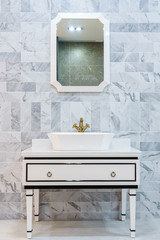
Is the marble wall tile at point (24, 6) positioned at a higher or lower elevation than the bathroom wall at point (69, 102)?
higher

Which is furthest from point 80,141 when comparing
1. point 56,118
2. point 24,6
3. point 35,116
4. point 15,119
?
point 24,6

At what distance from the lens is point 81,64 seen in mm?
2543

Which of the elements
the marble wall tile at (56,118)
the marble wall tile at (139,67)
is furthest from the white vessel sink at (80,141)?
the marble wall tile at (139,67)

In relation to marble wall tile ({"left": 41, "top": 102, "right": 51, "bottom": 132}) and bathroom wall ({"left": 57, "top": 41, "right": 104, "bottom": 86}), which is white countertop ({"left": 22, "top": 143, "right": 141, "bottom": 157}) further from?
bathroom wall ({"left": 57, "top": 41, "right": 104, "bottom": 86})

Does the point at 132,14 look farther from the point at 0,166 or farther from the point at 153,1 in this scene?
the point at 0,166

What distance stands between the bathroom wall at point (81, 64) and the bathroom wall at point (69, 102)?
5.0 inches

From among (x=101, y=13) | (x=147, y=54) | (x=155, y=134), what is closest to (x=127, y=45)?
(x=147, y=54)

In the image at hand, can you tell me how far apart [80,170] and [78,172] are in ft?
0.07

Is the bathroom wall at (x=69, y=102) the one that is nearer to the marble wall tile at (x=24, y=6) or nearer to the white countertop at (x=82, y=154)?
the marble wall tile at (x=24, y=6)

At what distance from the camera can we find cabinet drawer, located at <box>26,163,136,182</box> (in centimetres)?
199

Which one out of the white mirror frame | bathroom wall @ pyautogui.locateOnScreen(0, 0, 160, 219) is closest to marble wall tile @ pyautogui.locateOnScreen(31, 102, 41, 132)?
bathroom wall @ pyautogui.locateOnScreen(0, 0, 160, 219)

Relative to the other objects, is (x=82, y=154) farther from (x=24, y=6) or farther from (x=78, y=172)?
(x=24, y=6)

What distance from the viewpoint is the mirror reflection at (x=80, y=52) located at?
2.54 m

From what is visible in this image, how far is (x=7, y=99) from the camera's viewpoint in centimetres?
253
